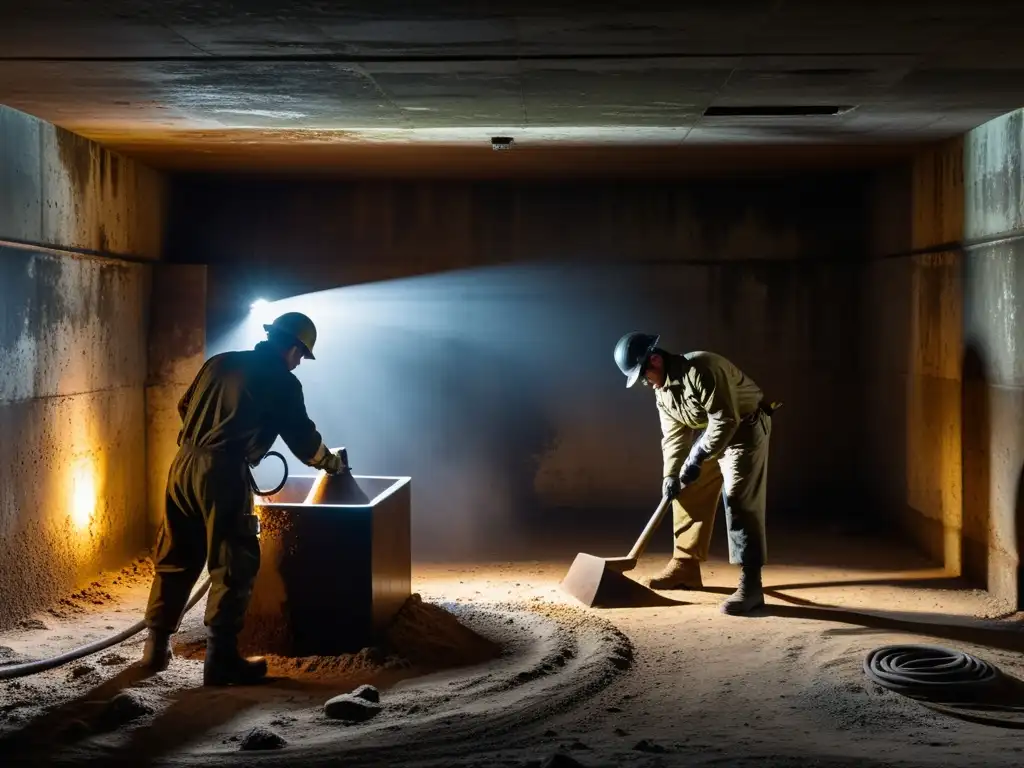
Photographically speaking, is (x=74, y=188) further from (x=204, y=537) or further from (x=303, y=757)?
(x=303, y=757)

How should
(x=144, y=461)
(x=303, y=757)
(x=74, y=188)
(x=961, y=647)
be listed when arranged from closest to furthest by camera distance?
(x=303, y=757), (x=961, y=647), (x=74, y=188), (x=144, y=461)

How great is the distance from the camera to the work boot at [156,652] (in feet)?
17.2

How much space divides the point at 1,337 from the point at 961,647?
5.28 m

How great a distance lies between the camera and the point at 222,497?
5.07 m

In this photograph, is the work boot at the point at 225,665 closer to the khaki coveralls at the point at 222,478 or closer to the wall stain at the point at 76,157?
the khaki coveralls at the point at 222,478

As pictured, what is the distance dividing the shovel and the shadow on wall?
6.49ft

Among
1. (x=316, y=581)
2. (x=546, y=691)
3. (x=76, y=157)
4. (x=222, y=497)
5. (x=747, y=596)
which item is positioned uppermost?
(x=76, y=157)

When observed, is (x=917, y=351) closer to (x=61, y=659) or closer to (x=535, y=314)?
(x=535, y=314)

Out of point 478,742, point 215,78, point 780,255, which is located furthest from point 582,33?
point 780,255

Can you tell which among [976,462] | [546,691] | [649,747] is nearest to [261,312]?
[546,691]

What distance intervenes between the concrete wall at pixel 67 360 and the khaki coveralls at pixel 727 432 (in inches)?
144

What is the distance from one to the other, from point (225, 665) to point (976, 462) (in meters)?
4.69

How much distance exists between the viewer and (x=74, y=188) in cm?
712

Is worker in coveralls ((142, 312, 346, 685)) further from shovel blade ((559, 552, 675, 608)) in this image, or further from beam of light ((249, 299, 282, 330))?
beam of light ((249, 299, 282, 330))
